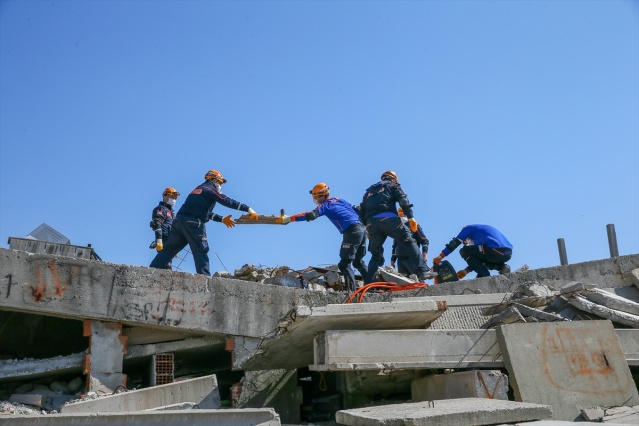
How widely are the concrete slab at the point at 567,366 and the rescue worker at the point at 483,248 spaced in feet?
13.2

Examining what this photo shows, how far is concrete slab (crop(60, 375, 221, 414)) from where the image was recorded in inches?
274

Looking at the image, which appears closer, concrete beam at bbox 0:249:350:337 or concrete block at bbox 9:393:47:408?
concrete block at bbox 9:393:47:408

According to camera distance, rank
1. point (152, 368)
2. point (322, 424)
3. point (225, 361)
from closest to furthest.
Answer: point (322, 424) → point (152, 368) → point (225, 361)

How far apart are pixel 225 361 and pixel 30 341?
2.40m

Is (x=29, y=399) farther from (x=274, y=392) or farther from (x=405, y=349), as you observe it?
(x=405, y=349)

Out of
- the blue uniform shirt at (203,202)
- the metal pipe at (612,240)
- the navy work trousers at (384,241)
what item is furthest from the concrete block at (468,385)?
the metal pipe at (612,240)

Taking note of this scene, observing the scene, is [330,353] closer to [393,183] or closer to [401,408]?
[401,408]

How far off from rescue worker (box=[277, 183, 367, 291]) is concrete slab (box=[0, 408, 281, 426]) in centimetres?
446

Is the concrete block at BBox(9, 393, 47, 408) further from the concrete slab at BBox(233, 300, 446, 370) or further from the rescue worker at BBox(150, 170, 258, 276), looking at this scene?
the rescue worker at BBox(150, 170, 258, 276)

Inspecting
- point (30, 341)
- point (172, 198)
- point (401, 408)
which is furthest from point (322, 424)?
point (172, 198)

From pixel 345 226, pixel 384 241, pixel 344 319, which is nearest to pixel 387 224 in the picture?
pixel 384 241

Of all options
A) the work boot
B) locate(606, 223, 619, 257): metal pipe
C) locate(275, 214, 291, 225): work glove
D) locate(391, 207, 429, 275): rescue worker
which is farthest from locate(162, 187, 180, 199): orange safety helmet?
locate(606, 223, 619, 257): metal pipe

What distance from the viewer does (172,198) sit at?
11.3m

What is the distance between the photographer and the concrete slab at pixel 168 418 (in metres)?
5.43
